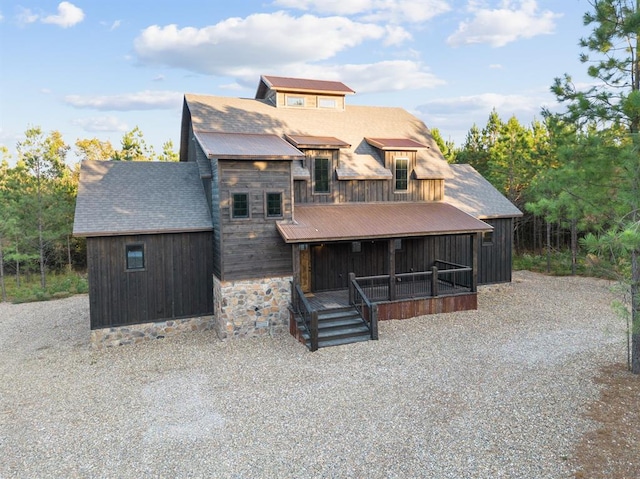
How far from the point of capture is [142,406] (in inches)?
362

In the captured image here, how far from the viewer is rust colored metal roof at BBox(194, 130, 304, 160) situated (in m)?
12.9

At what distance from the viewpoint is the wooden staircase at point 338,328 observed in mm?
12516

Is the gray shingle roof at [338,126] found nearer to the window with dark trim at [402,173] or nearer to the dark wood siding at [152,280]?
the window with dark trim at [402,173]

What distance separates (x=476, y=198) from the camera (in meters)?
19.1

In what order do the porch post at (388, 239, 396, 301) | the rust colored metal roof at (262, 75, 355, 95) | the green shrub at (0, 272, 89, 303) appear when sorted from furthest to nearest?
1. the green shrub at (0, 272, 89, 303)
2. the rust colored metal roof at (262, 75, 355, 95)
3. the porch post at (388, 239, 396, 301)

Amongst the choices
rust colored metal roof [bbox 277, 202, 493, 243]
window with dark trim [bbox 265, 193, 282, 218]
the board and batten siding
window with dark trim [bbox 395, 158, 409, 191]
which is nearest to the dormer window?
window with dark trim [bbox 395, 158, 409, 191]

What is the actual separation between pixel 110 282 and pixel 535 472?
11.7 m

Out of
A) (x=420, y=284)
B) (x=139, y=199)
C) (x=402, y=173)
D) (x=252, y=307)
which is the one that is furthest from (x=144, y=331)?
(x=402, y=173)

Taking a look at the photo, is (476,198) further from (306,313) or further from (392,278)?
(306,313)

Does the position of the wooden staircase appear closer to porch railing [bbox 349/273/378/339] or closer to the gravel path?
porch railing [bbox 349/273/378/339]

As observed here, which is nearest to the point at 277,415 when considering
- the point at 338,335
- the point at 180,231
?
the point at 338,335

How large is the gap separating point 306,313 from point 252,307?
1.72 m

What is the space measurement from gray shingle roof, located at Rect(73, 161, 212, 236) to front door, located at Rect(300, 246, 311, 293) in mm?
3564

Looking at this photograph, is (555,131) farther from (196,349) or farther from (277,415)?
(196,349)
